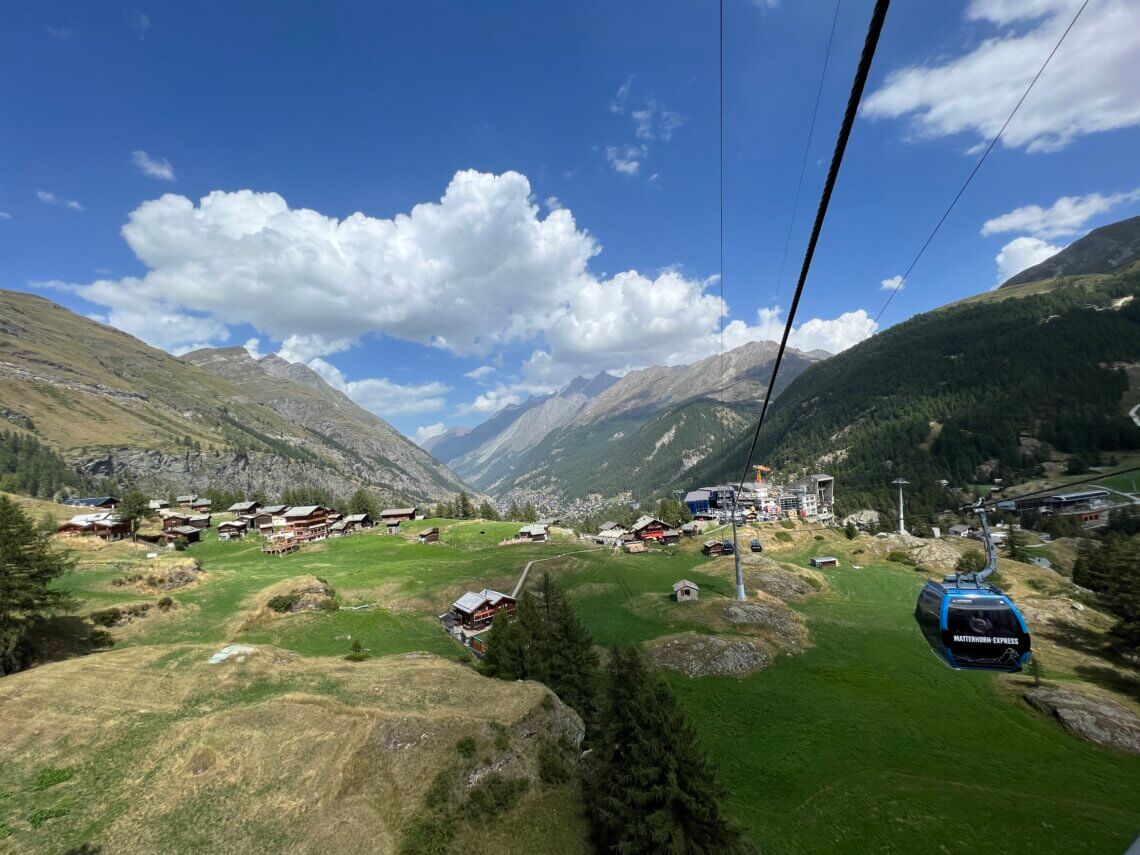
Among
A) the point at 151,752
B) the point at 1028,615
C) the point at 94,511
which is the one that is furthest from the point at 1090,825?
the point at 94,511

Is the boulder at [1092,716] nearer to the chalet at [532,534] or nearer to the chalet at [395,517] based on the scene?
the chalet at [532,534]

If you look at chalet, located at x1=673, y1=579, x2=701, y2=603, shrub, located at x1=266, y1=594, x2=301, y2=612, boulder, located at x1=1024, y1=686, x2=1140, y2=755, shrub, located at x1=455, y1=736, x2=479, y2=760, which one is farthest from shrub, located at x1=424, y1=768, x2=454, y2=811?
boulder, located at x1=1024, y1=686, x2=1140, y2=755

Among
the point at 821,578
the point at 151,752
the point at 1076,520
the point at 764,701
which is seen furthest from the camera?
the point at 1076,520

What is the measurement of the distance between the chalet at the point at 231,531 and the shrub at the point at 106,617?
85.3 meters

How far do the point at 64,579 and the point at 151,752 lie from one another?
54154 millimetres

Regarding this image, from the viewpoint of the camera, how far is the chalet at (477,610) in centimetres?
6400

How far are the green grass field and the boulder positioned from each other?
4.67ft

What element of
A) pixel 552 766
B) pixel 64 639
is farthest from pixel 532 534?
pixel 552 766

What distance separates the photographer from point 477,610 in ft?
211

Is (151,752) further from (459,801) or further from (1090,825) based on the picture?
(1090,825)

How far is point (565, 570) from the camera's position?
321 ft

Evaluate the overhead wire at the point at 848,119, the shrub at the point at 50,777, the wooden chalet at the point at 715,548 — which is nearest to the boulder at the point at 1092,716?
the overhead wire at the point at 848,119

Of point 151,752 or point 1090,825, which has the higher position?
point 151,752

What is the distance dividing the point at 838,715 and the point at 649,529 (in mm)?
91253
